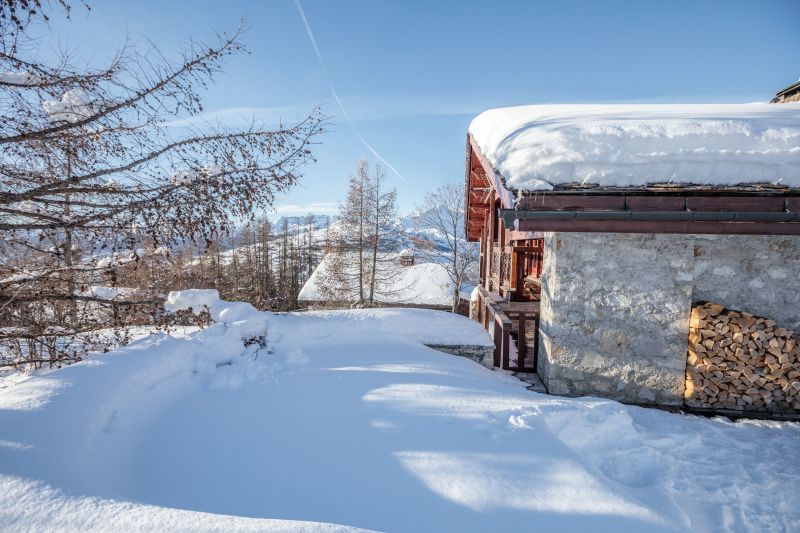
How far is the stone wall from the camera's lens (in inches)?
172

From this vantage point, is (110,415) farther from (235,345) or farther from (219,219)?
(219,219)

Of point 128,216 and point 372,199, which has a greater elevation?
point 372,199

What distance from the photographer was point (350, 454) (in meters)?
2.76

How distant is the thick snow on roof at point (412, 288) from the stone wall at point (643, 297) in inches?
555

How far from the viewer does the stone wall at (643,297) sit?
14.3 feet

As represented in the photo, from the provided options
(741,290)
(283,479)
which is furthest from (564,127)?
(283,479)

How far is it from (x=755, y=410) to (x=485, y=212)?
8663 mm

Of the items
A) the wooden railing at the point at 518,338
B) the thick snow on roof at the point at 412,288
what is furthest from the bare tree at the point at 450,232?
the wooden railing at the point at 518,338

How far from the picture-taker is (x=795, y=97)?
911cm

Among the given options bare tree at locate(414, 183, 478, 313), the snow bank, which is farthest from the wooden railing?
bare tree at locate(414, 183, 478, 313)

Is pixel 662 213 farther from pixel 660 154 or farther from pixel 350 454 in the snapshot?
pixel 350 454

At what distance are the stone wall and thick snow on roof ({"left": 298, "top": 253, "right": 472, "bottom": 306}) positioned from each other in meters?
14.1

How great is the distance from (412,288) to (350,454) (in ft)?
66.6

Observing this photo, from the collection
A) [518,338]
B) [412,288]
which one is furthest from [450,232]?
[518,338]
